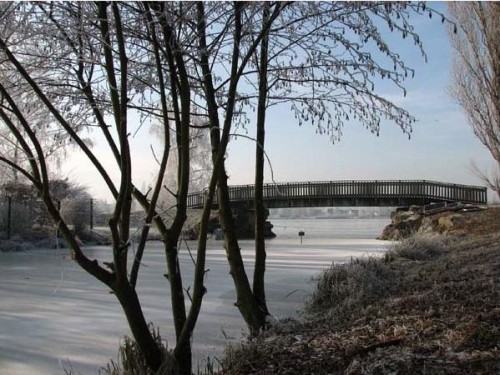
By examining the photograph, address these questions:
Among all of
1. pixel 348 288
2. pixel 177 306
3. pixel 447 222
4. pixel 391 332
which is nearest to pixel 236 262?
pixel 177 306

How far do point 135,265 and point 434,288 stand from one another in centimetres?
284

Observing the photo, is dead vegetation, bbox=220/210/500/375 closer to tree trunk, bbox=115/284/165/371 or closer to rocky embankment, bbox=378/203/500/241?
tree trunk, bbox=115/284/165/371

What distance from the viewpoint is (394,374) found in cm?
260

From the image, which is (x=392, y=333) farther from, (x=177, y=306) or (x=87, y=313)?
(x=87, y=313)

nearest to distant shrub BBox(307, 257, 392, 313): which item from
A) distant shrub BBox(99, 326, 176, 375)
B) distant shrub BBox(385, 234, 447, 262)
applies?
distant shrub BBox(99, 326, 176, 375)

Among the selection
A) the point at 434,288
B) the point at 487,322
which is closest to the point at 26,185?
the point at 434,288

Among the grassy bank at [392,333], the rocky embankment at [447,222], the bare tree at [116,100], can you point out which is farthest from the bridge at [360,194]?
the bare tree at [116,100]

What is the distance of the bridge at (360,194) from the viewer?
1109 inches

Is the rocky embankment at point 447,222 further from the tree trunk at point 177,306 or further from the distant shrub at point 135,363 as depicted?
the distant shrub at point 135,363

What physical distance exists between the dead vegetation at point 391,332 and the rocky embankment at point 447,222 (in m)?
8.74

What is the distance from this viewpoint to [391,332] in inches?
134

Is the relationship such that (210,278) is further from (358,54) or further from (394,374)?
(394,374)

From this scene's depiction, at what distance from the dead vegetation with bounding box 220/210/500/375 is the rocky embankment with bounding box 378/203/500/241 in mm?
8744

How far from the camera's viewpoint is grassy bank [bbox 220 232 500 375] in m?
2.75
